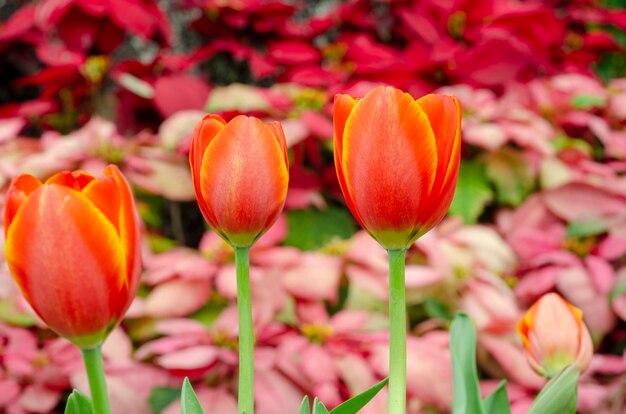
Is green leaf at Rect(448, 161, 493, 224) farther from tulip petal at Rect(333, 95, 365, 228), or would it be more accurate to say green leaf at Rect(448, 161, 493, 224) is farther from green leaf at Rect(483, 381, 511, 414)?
tulip petal at Rect(333, 95, 365, 228)

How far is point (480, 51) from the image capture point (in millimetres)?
1467

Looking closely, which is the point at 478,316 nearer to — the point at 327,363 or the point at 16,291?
the point at 327,363

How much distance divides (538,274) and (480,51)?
50 cm

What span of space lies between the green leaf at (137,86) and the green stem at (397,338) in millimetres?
1008

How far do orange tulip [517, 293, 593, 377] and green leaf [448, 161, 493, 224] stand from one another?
2.19ft

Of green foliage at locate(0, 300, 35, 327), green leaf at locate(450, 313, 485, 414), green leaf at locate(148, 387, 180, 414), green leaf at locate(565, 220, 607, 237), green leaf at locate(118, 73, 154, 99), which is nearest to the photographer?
green leaf at locate(450, 313, 485, 414)

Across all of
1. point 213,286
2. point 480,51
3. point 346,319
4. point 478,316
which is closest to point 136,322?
point 213,286

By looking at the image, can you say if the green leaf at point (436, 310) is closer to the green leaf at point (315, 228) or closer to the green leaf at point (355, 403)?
the green leaf at point (315, 228)

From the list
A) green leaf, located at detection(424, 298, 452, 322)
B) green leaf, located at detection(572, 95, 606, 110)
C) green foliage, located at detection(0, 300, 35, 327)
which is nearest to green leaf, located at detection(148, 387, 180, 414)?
green foliage, located at detection(0, 300, 35, 327)

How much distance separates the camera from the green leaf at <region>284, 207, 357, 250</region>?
125cm

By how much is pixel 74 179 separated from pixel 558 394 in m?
0.31

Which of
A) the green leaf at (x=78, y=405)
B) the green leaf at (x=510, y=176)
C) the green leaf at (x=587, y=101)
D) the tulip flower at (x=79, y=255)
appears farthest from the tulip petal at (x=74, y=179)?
the green leaf at (x=587, y=101)

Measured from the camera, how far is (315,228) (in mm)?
1261

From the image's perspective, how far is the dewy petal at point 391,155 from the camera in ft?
1.45
